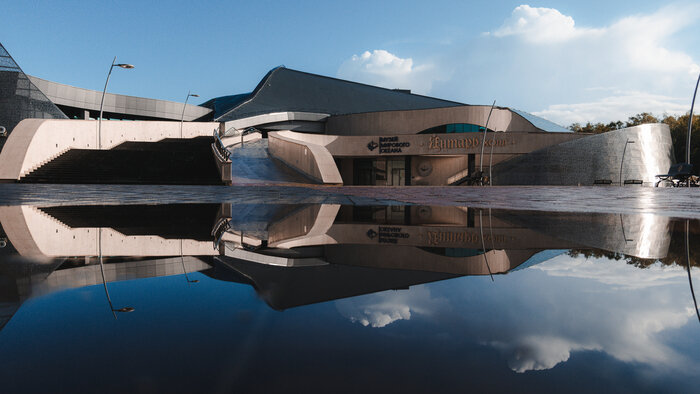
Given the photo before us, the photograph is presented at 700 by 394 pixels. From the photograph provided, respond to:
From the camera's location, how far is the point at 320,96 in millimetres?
59500

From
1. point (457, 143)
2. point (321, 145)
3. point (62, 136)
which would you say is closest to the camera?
point (62, 136)

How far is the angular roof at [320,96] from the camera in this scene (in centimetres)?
5753

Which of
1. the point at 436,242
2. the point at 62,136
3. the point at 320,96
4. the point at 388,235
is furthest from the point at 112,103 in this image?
the point at 436,242

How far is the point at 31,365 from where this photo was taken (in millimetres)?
912

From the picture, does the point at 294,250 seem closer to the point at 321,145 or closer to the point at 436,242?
the point at 436,242

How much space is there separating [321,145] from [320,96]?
71.0ft

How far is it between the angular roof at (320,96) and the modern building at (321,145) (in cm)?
139

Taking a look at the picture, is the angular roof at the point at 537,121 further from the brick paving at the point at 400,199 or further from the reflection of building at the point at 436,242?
the reflection of building at the point at 436,242

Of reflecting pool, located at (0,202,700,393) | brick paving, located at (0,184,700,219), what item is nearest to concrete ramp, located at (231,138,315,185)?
brick paving, located at (0,184,700,219)

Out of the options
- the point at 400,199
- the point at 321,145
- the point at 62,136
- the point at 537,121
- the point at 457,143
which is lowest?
the point at 400,199

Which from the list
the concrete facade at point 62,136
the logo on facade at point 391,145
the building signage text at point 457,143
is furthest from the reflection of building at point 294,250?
the logo on facade at point 391,145

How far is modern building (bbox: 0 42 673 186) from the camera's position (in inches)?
856

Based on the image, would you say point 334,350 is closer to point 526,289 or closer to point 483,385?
point 483,385

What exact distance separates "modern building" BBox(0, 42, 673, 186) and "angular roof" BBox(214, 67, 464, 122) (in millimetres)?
1391
